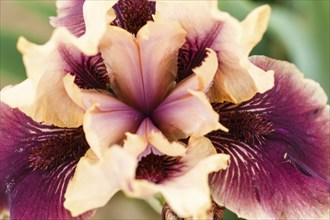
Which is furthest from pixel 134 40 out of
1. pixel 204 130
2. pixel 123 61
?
pixel 204 130

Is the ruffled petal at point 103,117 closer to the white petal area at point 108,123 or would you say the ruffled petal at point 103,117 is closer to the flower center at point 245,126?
the white petal area at point 108,123

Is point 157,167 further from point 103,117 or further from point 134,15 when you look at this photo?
point 134,15

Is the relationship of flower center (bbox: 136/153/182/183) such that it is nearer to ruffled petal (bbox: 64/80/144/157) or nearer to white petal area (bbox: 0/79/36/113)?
ruffled petal (bbox: 64/80/144/157)

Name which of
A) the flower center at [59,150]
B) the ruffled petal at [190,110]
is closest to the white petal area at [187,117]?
the ruffled petal at [190,110]

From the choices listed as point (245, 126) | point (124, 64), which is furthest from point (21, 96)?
point (245, 126)

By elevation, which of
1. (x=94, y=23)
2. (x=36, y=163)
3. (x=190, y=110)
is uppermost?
(x=94, y=23)

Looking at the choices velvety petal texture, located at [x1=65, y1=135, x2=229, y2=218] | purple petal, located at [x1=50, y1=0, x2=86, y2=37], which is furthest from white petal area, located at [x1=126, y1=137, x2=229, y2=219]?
purple petal, located at [x1=50, y1=0, x2=86, y2=37]
